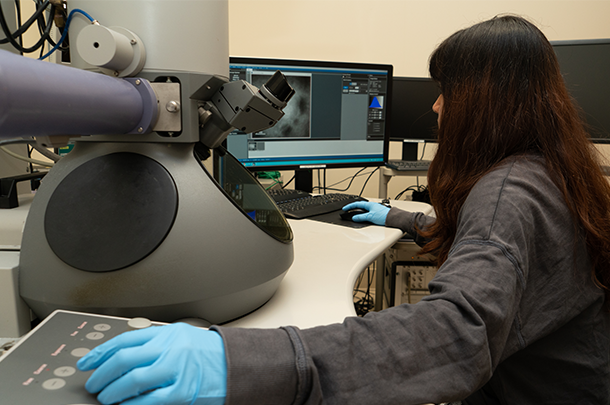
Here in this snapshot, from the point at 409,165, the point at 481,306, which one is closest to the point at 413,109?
the point at 409,165

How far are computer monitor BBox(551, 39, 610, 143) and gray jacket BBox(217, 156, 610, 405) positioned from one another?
1323 millimetres

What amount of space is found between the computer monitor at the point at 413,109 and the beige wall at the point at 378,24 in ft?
1.27

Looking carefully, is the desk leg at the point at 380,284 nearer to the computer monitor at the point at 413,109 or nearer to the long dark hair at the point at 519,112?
the computer monitor at the point at 413,109

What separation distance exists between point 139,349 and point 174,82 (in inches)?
13.0

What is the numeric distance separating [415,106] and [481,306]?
62.6 inches

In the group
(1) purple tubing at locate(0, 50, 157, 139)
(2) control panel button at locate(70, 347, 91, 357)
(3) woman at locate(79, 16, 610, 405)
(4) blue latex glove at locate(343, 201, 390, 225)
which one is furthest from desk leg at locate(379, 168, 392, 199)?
(2) control panel button at locate(70, 347, 91, 357)

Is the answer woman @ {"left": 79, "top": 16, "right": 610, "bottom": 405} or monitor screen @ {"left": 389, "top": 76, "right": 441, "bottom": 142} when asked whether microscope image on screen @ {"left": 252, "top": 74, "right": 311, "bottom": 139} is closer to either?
monitor screen @ {"left": 389, "top": 76, "right": 441, "bottom": 142}

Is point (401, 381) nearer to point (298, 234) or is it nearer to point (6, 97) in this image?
point (6, 97)

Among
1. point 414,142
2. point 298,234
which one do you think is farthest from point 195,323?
point 414,142

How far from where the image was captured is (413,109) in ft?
6.22

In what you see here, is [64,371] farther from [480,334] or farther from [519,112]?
[519,112]

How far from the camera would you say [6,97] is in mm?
316

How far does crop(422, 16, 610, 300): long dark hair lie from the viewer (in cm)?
66

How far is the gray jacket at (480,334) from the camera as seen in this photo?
375 mm
